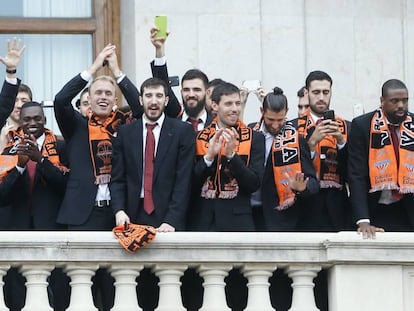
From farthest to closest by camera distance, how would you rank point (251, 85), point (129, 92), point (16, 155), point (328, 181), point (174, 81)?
point (251, 85) → point (174, 81) → point (129, 92) → point (16, 155) → point (328, 181)

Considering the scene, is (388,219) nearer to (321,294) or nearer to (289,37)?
(321,294)

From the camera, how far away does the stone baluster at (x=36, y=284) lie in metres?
15.9

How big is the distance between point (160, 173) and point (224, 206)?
0.62 m

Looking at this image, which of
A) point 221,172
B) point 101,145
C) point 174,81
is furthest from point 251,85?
point 221,172

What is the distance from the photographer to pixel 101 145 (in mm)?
17250

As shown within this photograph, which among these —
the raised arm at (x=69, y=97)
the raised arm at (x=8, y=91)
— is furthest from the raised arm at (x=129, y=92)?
the raised arm at (x=8, y=91)

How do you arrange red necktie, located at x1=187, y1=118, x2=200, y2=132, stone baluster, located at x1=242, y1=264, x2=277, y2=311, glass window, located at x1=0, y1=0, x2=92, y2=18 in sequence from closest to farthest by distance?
stone baluster, located at x1=242, y1=264, x2=277, y2=311 < red necktie, located at x1=187, y1=118, x2=200, y2=132 < glass window, located at x1=0, y1=0, x2=92, y2=18

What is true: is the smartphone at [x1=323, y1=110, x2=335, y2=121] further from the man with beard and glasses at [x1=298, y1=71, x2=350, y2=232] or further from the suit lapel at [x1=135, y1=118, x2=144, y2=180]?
the suit lapel at [x1=135, y1=118, x2=144, y2=180]

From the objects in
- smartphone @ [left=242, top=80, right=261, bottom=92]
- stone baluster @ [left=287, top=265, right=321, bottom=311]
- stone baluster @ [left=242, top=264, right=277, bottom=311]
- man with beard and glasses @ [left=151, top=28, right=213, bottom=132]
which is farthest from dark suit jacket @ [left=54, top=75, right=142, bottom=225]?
smartphone @ [left=242, top=80, right=261, bottom=92]

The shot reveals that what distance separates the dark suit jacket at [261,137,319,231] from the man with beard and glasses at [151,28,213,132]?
3.37 feet

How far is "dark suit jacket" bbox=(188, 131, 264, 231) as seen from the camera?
16.6 metres

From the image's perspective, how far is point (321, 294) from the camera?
1653 cm

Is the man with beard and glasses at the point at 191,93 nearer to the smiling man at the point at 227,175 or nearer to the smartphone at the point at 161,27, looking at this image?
the smartphone at the point at 161,27

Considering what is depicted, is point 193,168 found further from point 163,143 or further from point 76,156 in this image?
point 76,156
